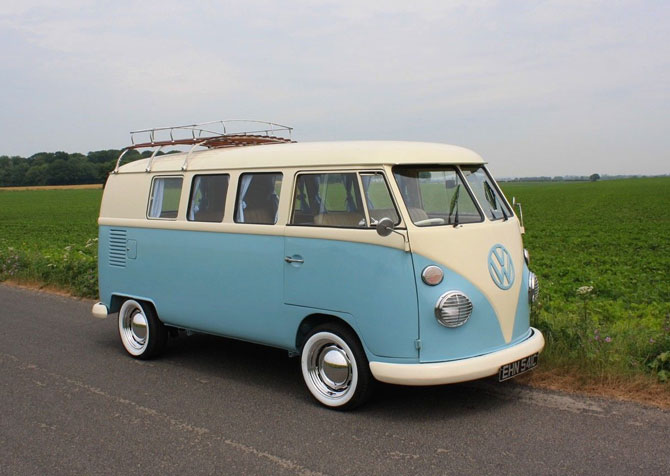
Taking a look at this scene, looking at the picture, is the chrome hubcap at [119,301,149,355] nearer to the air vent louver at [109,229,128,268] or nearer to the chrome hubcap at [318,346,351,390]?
the air vent louver at [109,229,128,268]

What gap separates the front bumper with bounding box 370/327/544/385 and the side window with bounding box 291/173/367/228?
1.08 m

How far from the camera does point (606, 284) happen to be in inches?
467

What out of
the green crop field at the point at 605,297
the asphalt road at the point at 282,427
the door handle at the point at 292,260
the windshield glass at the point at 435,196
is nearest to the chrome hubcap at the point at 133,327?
the asphalt road at the point at 282,427

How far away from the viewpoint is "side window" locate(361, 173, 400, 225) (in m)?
5.05

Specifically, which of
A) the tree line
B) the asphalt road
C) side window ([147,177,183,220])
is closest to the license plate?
the asphalt road

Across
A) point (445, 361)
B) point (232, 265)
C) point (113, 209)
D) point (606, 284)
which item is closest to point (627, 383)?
point (445, 361)

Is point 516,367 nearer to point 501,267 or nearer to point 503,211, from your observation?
point 501,267

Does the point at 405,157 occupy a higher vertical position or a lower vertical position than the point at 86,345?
higher

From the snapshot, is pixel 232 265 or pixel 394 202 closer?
pixel 394 202

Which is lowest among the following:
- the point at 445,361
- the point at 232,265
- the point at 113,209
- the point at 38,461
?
the point at 38,461

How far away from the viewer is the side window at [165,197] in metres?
6.72

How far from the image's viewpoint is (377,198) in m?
5.08

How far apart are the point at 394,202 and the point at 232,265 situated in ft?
5.68

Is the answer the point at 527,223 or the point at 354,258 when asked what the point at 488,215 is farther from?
the point at 527,223
